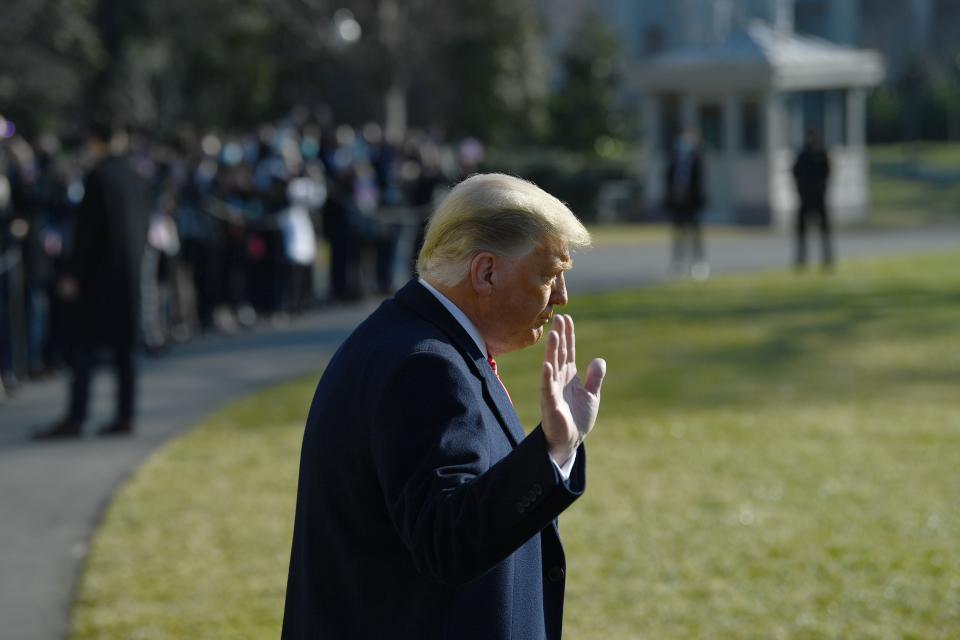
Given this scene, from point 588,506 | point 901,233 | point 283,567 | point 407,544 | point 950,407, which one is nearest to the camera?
point 407,544

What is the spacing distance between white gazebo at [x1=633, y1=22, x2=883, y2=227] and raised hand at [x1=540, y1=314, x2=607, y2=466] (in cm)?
3102

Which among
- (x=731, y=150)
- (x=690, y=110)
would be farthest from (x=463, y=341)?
(x=690, y=110)

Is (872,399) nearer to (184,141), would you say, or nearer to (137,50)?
(184,141)

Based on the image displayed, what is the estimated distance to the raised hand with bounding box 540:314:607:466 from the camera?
2.96 metres

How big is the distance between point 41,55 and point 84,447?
2517cm

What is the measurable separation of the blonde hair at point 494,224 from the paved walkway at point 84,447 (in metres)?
4.16

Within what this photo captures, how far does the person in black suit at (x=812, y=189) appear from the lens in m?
22.7

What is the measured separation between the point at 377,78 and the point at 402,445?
117 feet

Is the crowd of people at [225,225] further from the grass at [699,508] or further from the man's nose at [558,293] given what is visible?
the man's nose at [558,293]

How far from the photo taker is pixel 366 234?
20.2 m

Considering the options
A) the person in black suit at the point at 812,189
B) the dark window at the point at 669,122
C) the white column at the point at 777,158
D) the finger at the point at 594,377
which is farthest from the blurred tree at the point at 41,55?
the finger at the point at 594,377

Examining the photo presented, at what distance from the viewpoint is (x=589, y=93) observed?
43.3m

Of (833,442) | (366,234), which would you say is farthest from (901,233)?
(833,442)

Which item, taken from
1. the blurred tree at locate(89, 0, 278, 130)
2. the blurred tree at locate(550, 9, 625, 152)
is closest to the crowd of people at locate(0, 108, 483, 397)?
the blurred tree at locate(89, 0, 278, 130)
